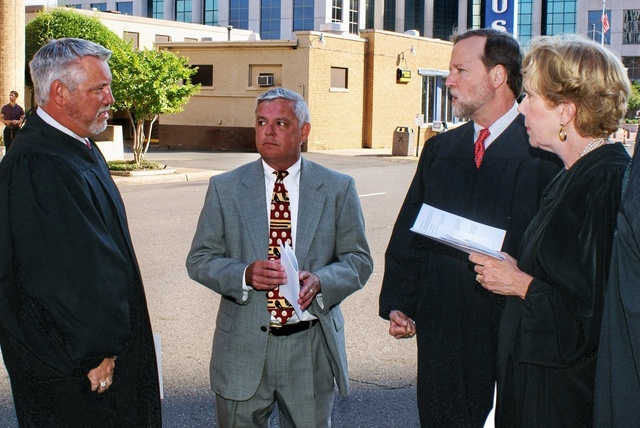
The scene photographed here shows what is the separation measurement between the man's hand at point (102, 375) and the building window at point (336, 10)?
71.6 metres

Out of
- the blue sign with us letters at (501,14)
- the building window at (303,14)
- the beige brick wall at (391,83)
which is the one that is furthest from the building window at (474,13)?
the blue sign with us letters at (501,14)

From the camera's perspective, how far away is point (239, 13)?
258 feet

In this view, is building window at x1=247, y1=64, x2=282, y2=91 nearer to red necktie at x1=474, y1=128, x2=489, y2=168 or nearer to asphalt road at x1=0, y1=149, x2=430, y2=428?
asphalt road at x1=0, y1=149, x2=430, y2=428

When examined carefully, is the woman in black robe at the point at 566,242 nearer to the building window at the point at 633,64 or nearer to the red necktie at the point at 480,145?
the red necktie at the point at 480,145

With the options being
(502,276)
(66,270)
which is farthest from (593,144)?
(66,270)

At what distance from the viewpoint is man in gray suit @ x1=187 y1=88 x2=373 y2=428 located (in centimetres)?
362

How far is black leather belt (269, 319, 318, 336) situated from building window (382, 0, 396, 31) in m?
81.7

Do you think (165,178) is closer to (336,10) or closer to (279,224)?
(279,224)

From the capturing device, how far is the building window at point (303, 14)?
73.2 metres

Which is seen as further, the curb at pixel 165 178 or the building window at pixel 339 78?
the building window at pixel 339 78

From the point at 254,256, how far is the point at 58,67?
1123 mm

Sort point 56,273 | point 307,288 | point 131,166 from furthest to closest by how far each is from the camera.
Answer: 1. point 131,166
2. point 307,288
3. point 56,273

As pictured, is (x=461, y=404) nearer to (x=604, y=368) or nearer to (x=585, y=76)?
(x=604, y=368)

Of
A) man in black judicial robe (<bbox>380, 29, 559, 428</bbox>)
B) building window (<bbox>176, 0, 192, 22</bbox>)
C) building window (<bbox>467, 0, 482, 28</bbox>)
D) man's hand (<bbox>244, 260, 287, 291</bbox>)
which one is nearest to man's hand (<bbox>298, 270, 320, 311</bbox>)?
man's hand (<bbox>244, 260, 287, 291</bbox>)
